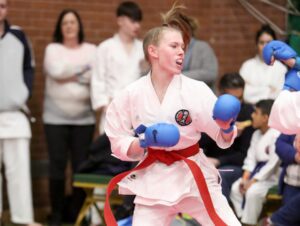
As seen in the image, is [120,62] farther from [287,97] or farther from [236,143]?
[287,97]

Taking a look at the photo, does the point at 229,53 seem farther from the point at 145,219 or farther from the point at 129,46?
the point at 145,219

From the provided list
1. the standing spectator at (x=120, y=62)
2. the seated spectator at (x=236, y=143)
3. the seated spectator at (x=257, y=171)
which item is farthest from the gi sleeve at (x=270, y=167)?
the standing spectator at (x=120, y=62)

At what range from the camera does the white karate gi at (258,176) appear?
5.85 m

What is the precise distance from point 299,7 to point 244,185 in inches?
90.3

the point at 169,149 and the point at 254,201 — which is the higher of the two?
the point at 169,149

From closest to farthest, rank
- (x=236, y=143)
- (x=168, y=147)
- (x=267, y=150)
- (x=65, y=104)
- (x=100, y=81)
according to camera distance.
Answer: (x=168, y=147), (x=267, y=150), (x=236, y=143), (x=100, y=81), (x=65, y=104)

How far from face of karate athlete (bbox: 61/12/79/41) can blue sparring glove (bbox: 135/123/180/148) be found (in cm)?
313

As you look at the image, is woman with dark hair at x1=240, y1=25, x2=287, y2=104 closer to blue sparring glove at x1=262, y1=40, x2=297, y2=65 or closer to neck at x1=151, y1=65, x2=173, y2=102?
blue sparring glove at x1=262, y1=40, x2=297, y2=65

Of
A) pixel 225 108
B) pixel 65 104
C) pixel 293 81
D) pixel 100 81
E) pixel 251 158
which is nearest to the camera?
pixel 225 108

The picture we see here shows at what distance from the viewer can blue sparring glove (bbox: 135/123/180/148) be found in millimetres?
3797

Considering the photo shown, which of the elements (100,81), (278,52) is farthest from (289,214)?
(100,81)

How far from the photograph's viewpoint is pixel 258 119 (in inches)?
238

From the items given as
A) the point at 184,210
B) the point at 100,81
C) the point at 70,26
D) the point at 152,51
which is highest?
the point at 152,51

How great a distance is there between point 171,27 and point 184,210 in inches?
40.4
